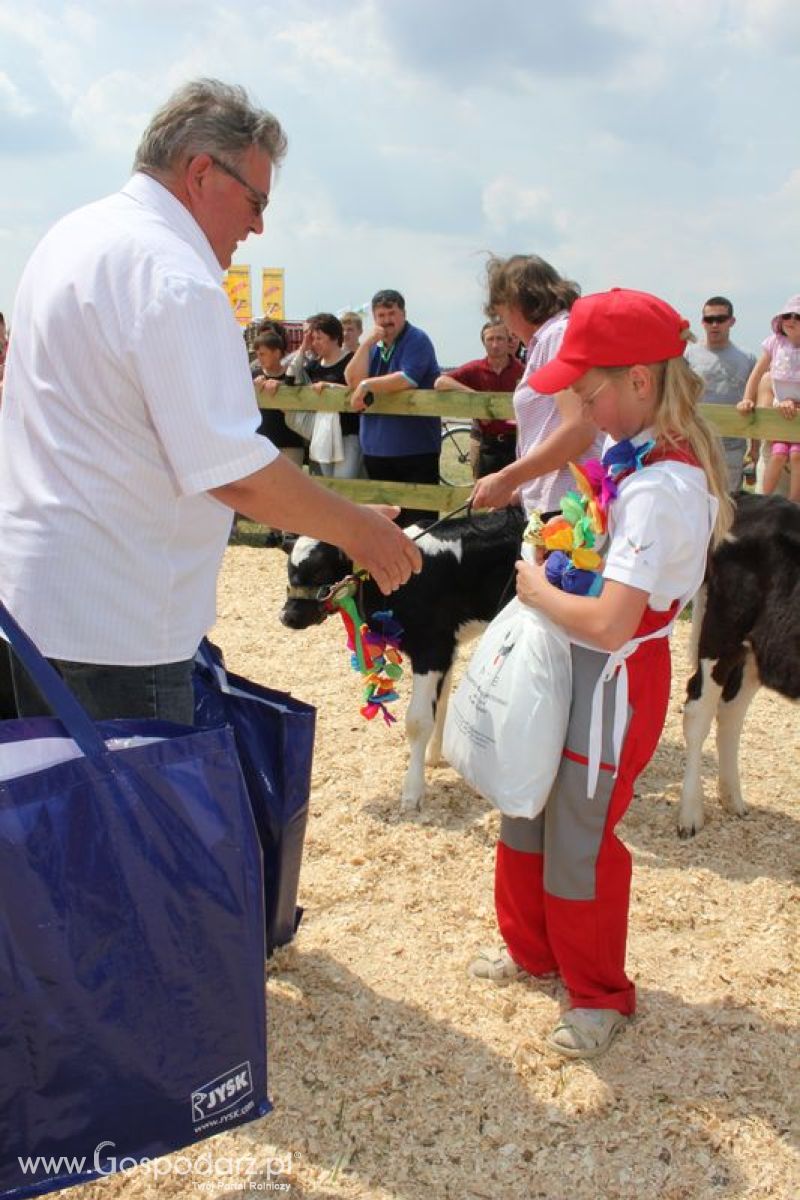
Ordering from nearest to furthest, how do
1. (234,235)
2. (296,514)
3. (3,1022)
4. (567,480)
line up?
1. (3,1022)
2. (296,514)
3. (234,235)
4. (567,480)

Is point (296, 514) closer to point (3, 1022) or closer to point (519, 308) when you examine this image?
point (3, 1022)

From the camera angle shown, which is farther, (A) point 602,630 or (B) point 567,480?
(B) point 567,480

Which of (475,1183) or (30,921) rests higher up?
(30,921)

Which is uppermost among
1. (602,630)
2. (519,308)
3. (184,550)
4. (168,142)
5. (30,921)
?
(168,142)

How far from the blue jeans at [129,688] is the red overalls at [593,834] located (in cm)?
104

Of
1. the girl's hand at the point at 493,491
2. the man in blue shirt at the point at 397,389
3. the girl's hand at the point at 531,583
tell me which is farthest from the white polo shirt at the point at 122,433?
the man in blue shirt at the point at 397,389

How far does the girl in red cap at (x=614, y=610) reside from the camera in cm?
243

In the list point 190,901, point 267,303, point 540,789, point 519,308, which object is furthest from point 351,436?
point 267,303

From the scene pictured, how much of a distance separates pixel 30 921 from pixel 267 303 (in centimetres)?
2171

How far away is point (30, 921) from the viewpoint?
1.71m

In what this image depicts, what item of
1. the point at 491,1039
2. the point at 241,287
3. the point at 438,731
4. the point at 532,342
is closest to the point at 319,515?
the point at 491,1039

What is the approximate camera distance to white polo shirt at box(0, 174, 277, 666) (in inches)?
76.7

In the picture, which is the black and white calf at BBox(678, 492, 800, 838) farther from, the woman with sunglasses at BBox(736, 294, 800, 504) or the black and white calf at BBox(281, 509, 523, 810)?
the woman with sunglasses at BBox(736, 294, 800, 504)

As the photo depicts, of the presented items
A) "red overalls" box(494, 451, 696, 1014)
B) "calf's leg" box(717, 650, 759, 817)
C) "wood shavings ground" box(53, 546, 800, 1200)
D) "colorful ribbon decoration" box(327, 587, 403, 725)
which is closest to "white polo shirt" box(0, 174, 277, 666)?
"red overalls" box(494, 451, 696, 1014)
